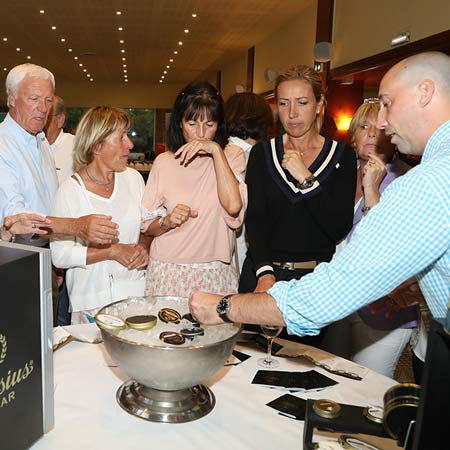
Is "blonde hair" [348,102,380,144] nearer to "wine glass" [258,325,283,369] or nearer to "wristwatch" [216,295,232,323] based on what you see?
"wine glass" [258,325,283,369]

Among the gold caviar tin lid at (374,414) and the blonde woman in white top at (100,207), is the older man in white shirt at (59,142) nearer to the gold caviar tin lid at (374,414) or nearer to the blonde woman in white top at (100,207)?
the blonde woman in white top at (100,207)

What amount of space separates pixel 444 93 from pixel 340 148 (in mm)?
1013

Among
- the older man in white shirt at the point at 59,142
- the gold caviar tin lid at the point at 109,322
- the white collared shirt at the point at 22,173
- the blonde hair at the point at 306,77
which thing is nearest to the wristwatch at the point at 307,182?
the blonde hair at the point at 306,77

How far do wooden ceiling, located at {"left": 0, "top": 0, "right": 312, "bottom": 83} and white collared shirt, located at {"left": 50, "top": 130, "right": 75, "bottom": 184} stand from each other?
6.33 m

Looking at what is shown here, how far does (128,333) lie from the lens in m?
1.19

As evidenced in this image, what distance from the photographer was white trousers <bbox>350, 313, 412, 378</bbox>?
2143mm

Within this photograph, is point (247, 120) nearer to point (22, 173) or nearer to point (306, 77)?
point (306, 77)

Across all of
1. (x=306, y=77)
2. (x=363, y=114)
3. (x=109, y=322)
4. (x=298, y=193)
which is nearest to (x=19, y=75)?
(x=306, y=77)

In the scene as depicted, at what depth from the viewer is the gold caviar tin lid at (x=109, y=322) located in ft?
3.85

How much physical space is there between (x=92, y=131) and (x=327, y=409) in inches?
70.1

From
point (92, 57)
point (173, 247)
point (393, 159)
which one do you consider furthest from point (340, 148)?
point (92, 57)

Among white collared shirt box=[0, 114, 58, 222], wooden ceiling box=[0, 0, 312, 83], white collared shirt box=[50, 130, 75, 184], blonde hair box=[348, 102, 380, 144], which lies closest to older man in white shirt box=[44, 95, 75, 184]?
white collared shirt box=[50, 130, 75, 184]

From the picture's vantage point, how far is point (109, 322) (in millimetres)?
1204

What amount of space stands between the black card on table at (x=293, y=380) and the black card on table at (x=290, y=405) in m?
0.06
